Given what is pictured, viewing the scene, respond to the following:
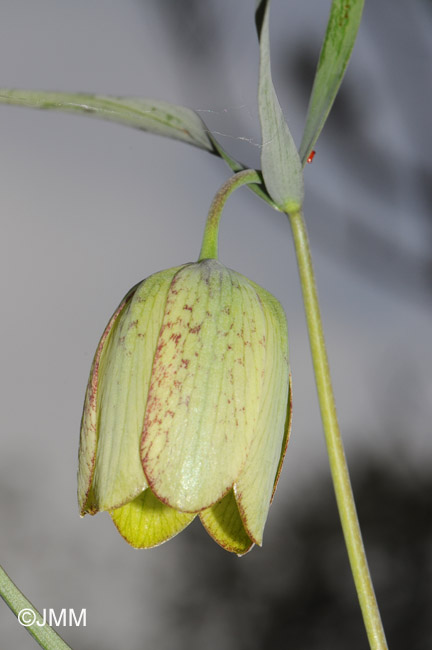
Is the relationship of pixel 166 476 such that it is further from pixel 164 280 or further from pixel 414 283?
pixel 414 283

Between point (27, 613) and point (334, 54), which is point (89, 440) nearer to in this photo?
point (27, 613)

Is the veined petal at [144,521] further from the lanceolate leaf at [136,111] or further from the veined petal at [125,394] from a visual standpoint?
the lanceolate leaf at [136,111]

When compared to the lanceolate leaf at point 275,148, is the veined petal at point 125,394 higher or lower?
lower

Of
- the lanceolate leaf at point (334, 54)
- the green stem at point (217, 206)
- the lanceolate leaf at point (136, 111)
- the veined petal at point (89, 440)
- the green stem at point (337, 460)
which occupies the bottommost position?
the green stem at point (337, 460)

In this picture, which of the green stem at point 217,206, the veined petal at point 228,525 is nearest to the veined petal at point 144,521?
the veined petal at point 228,525

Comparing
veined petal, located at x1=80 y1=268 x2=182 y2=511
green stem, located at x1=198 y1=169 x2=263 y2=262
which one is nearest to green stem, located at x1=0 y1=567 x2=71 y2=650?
veined petal, located at x1=80 y1=268 x2=182 y2=511

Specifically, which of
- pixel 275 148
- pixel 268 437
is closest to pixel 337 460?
pixel 268 437
